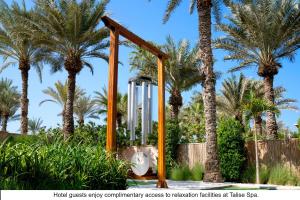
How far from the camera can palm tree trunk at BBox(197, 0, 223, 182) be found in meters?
18.5

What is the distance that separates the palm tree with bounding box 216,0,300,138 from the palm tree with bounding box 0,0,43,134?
11.4 metres

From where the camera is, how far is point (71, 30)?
23.5 m

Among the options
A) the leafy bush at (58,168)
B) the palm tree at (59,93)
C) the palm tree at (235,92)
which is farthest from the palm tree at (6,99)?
the leafy bush at (58,168)

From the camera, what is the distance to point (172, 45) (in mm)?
29453

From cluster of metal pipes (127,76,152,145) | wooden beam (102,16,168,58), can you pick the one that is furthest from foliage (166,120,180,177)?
cluster of metal pipes (127,76,152,145)

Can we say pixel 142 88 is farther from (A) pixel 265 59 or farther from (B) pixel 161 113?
(A) pixel 265 59

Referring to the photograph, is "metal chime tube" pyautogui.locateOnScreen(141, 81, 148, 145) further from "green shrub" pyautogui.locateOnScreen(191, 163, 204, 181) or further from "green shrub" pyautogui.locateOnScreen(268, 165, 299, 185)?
"green shrub" pyautogui.locateOnScreen(191, 163, 204, 181)

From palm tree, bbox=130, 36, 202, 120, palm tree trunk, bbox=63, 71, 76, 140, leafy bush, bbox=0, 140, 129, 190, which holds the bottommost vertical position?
leafy bush, bbox=0, 140, 129, 190

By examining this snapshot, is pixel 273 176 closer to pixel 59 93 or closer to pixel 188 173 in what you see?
pixel 188 173

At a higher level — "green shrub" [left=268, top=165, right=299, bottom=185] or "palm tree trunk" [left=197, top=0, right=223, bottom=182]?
"palm tree trunk" [left=197, top=0, right=223, bottom=182]

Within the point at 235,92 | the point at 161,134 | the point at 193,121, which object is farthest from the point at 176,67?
the point at 161,134

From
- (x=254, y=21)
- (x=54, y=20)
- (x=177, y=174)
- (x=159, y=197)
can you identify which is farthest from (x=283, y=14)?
(x=159, y=197)

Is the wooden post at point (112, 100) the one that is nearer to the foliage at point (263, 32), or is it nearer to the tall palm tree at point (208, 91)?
the tall palm tree at point (208, 91)

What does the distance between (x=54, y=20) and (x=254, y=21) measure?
10.8m
